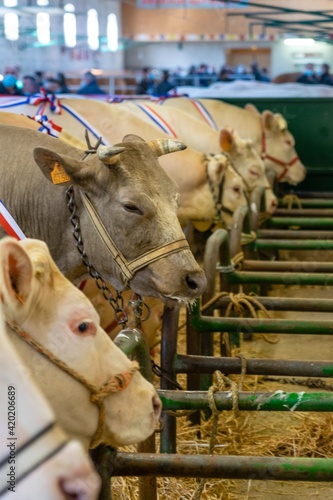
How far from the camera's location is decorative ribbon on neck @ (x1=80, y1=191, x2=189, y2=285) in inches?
128

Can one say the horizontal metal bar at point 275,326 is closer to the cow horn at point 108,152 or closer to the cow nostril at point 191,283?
the cow nostril at point 191,283

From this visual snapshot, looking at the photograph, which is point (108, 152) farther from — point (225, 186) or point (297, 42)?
point (297, 42)

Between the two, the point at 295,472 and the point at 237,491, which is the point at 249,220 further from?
the point at 295,472

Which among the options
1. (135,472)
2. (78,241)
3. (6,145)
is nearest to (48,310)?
(135,472)

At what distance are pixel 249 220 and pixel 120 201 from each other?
82.9 inches

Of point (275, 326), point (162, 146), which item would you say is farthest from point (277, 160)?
point (275, 326)

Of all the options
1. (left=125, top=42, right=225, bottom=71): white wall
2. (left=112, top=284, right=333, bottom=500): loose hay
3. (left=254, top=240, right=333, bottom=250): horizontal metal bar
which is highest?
(left=254, top=240, right=333, bottom=250): horizontal metal bar

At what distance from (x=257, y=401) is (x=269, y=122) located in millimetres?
6145

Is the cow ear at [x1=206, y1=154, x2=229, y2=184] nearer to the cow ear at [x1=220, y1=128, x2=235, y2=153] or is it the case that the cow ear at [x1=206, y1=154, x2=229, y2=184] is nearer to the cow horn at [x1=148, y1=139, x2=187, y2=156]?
the cow ear at [x1=220, y1=128, x2=235, y2=153]

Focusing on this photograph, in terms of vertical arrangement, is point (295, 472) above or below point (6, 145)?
below

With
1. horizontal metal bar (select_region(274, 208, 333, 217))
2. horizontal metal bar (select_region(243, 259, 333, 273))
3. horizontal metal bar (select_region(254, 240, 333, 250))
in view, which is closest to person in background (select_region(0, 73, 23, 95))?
horizontal metal bar (select_region(274, 208, 333, 217))

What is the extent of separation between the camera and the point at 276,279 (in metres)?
4.12

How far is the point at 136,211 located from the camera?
3.29 metres

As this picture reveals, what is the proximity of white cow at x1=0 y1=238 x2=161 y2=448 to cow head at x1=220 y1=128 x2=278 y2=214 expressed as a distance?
15.6ft
